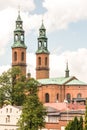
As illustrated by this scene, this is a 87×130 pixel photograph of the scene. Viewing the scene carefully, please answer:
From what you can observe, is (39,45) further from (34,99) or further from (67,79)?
(34,99)

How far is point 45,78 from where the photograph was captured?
15825cm

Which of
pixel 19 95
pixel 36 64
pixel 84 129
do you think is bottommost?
pixel 84 129

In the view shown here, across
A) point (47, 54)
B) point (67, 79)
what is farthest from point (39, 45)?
point (67, 79)

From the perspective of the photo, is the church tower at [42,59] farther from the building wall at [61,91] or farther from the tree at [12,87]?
the tree at [12,87]

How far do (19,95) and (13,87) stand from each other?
3.72m

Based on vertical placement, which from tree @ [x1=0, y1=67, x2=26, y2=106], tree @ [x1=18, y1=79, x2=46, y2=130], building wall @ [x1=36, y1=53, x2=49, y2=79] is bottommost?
tree @ [x1=18, y1=79, x2=46, y2=130]

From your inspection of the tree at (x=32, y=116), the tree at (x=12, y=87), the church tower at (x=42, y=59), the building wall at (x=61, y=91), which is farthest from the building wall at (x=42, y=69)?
the tree at (x=32, y=116)

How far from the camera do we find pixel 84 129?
71375mm

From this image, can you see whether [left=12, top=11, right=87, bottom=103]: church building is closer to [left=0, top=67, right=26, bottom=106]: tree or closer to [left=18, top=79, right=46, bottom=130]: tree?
[left=0, top=67, right=26, bottom=106]: tree

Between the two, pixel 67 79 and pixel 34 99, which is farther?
pixel 67 79

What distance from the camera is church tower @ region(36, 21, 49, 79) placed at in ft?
523

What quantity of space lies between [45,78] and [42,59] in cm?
585

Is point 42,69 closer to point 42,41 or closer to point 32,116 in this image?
point 42,41

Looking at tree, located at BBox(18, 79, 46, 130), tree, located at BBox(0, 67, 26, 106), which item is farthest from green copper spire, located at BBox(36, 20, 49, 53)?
tree, located at BBox(18, 79, 46, 130)
